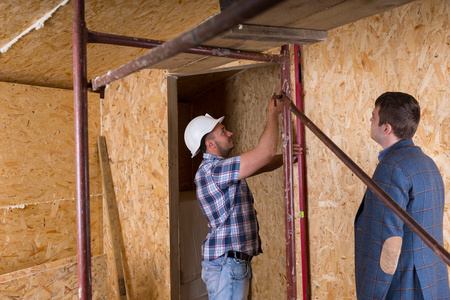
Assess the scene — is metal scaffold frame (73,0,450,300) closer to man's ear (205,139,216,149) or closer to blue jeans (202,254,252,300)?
blue jeans (202,254,252,300)

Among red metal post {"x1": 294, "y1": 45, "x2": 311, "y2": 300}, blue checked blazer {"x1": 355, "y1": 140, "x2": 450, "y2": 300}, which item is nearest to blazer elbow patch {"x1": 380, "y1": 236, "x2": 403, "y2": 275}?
blue checked blazer {"x1": 355, "y1": 140, "x2": 450, "y2": 300}

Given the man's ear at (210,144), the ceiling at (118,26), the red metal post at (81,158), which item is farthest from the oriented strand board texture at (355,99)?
the red metal post at (81,158)

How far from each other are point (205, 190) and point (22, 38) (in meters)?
1.67

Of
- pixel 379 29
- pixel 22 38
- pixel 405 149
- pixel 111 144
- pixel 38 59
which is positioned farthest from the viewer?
pixel 111 144

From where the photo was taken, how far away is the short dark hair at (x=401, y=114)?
1.86 meters

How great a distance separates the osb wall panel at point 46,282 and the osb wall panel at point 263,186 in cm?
173

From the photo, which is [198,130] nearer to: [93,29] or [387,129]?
[93,29]

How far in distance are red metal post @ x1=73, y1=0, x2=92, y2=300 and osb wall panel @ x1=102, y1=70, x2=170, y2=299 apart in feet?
5.61

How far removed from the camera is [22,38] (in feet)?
8.86

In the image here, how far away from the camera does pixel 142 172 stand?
3.71m

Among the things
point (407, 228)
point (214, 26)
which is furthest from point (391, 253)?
point (214, 26)

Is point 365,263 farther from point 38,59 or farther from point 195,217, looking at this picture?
point 38,59

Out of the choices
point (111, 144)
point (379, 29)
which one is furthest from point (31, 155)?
point (379, 29)

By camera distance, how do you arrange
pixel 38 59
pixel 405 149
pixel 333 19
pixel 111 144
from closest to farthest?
pixel 333 19 < pixel 405 149 < pixel 38 59 < pixel 111 144
